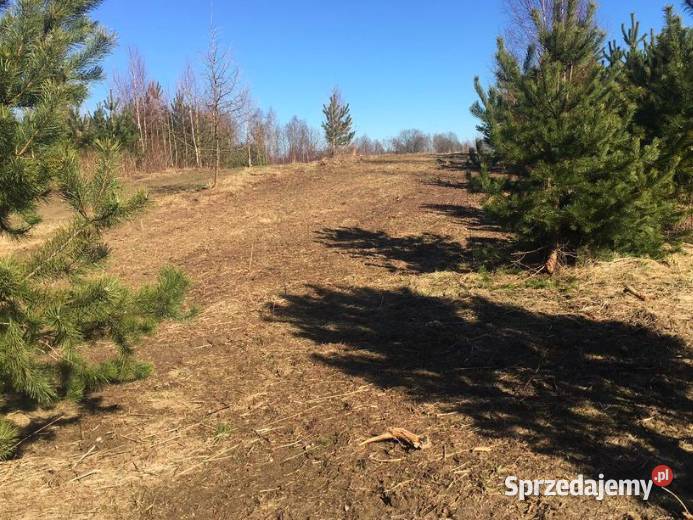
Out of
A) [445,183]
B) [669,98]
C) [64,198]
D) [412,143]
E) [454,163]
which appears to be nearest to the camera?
[64,198]

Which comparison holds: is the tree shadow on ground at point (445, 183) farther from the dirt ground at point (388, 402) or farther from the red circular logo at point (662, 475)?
the red circular logo at point (662, 475)

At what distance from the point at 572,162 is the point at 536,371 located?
2767 mm

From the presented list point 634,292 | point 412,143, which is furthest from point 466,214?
point 412,143

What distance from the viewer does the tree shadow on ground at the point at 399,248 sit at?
8258mm

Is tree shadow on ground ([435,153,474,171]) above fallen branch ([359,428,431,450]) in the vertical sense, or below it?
above

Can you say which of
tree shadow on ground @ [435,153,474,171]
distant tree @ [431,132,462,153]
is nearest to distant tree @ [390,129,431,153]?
distant tree @ [431,132,462,153]

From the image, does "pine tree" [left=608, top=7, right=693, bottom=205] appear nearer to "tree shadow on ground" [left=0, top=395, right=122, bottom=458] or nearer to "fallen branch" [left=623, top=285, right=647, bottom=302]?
"fallen branch" [left=623, top=285, right=647, bottom=302]

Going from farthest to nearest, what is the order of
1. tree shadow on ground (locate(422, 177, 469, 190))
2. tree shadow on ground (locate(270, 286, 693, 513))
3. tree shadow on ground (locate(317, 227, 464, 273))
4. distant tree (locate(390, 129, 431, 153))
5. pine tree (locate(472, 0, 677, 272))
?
distant tree (locate(390, 129, 431, 153)) → tree shadow on ground (locate(422, 177, 469, 190)) → tree shadow on ground (locate(317, 227, 464, 273)) → pine tree (locate(472, 0, 677, 272)) → tree shadow on ground (locate(270, 286, 693, 513))

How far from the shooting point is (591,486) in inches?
116

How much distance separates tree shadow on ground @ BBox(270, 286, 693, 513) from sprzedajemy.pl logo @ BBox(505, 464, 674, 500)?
56 mm

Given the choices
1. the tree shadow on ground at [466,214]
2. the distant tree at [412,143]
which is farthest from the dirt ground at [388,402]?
the distant tree at [412,143]

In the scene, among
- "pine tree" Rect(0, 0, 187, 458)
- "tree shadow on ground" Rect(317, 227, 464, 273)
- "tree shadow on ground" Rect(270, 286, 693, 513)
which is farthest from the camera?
"tree shadow on ground" Rect(317, 227, 464, 273)

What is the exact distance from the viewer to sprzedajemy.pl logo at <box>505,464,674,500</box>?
114 inches

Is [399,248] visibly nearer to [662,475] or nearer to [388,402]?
[388,402]
